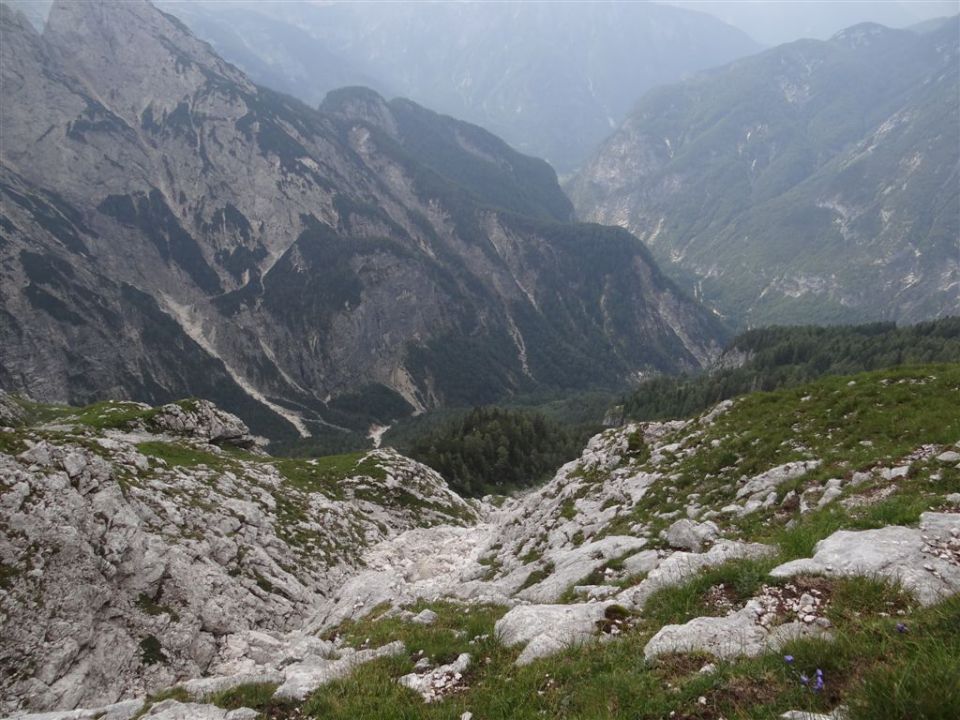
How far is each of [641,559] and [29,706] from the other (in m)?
21.7

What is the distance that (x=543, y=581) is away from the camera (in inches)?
764

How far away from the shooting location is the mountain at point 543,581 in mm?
7980

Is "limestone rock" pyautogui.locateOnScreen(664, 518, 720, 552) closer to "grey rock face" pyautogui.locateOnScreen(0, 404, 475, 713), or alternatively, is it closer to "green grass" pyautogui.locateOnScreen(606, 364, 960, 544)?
"green grass" pyautogui.locateOnScreen(606, 364, 960, 544)

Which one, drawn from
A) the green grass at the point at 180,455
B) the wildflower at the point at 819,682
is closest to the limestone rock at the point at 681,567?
the wildflower at the point at 819,682

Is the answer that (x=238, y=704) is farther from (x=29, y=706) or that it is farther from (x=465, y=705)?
(x=29, y=706)

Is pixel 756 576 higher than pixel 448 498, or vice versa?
pixel 756 576

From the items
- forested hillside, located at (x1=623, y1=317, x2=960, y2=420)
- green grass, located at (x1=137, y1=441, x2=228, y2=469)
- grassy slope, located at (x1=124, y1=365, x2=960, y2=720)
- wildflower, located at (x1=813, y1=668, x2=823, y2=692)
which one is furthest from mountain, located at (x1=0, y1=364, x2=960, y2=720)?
forested hillside, located at (x1=623, y1=317, x2=960, y2=420)

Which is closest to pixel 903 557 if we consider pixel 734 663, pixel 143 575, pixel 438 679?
pixel 734 663

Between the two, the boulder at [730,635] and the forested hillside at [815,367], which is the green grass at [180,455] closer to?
the boulder at [730,635]

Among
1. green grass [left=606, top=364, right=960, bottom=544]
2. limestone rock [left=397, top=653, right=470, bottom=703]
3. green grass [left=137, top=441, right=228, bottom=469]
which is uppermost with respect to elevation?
green grass [left=137, top=441, right=228, bottom=469]

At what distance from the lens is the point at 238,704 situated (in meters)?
10.9

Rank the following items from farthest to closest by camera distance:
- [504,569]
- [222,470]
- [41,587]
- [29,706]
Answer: [222,470] → [504,569] → [41,587] → [29,706]

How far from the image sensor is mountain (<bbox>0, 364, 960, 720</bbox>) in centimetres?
798

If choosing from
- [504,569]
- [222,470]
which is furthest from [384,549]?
[504,569]
